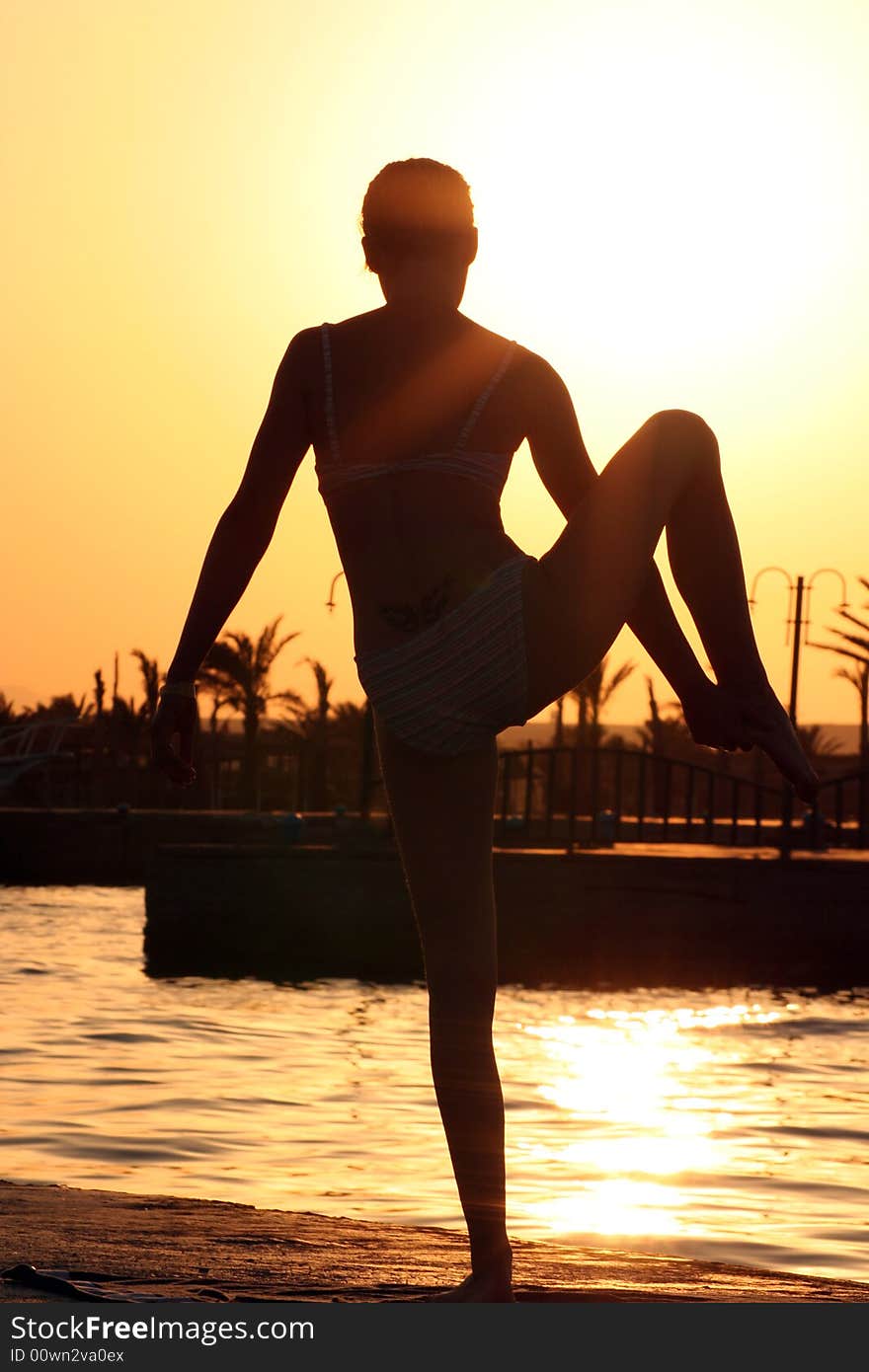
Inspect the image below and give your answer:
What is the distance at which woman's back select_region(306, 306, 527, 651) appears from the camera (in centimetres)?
315

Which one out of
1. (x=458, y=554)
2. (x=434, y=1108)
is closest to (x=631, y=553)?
(x=458, y=554)

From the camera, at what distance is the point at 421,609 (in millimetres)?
3180

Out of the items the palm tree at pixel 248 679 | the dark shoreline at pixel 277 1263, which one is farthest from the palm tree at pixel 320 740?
the dark shoreline at pixel 277 1263

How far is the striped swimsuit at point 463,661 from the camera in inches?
124

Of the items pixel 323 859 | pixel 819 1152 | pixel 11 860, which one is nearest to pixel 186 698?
pixel 819 1152

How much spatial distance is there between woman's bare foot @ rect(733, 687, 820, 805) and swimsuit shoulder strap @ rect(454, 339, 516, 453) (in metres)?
0.69

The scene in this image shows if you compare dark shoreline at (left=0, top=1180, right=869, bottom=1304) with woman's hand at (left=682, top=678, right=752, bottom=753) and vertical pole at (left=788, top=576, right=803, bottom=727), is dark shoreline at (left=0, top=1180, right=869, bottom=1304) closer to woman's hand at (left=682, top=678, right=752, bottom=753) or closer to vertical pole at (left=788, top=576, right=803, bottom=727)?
woman's hand at (left=682, top=678, right=752, bottom=753)

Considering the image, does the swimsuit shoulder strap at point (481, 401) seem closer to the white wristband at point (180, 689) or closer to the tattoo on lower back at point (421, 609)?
the tattoo on lower back at point (421, 609)

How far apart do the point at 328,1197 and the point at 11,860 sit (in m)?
33.9

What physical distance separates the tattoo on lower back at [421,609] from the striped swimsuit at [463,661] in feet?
0.06

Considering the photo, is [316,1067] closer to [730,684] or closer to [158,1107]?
[158,1107]

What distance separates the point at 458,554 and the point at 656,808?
154ft

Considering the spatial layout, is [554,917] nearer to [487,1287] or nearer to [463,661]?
[487,1287]

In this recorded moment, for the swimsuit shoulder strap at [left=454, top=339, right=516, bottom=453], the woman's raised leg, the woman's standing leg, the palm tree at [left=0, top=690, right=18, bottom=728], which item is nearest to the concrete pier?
the woman's standing leg
